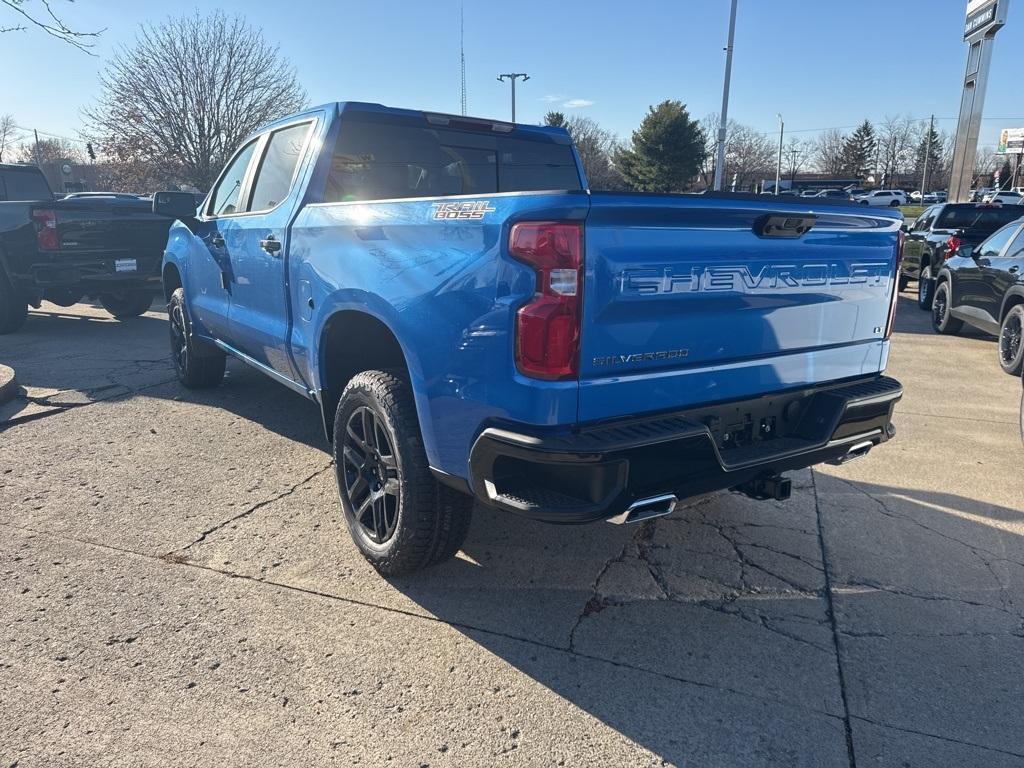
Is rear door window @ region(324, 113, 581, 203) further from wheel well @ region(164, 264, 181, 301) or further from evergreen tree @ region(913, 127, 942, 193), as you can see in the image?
evergreen tree @ region(913, 127, 942, 193)

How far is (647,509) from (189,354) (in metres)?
4.95

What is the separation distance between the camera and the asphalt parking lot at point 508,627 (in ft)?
7.69

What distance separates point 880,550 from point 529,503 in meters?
2.22

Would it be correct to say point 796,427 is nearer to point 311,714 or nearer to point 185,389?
point 311,714

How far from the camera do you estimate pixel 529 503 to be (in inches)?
94.8

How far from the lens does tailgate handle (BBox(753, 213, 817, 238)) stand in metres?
2.72

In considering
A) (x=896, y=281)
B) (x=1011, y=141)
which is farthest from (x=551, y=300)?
(x=1011, y=141)

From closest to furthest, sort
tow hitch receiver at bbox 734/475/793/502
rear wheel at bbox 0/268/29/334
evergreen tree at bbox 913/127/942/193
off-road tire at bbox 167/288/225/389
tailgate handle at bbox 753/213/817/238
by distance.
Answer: tailgate handle at bbox 753/213/817/238
tow hitch receiver at bbox 734/475/793/502
off-road tire at bbox 167/288/225/389
rear wheel at bbox 0/268/29/334
evergreen tree at bbox 913/127/942/193

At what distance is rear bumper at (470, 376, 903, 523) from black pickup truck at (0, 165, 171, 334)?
834 centimetres

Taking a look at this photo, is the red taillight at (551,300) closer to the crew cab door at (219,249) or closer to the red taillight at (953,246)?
the crew cab door at (219,249)

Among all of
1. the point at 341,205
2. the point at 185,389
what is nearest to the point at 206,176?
the point at 185,389

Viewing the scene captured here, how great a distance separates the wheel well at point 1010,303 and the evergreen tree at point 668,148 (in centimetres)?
4176

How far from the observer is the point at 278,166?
14.9 ft

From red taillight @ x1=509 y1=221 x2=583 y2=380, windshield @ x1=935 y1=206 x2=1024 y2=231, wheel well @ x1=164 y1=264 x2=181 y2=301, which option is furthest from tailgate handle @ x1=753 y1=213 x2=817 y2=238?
windshield @ x1=935 y1=206 x2=1024 y2=231
